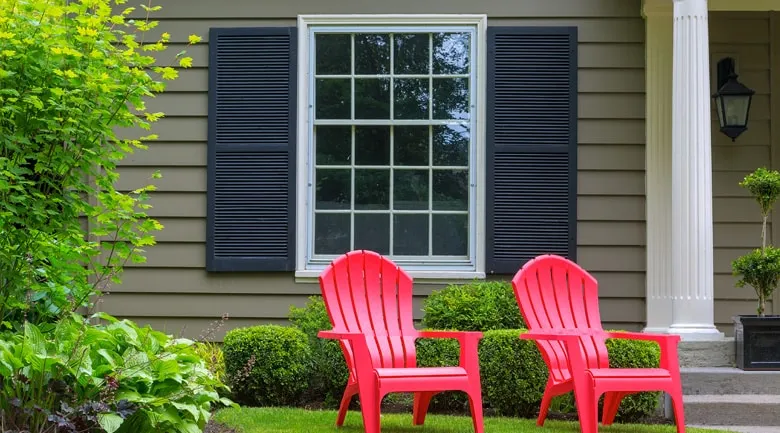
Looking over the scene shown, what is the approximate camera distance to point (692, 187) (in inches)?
212

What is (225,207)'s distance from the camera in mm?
6203

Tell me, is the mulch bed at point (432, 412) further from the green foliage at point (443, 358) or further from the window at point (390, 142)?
the window at point (390, 142)

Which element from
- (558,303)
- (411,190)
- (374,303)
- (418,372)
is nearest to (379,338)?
(374,303)

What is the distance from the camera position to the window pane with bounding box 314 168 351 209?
245 inches

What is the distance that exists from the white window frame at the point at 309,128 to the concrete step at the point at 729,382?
4.96ft

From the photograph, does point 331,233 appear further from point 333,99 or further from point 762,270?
point 762,270

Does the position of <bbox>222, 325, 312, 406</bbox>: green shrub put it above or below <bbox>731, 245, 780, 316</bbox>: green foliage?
below

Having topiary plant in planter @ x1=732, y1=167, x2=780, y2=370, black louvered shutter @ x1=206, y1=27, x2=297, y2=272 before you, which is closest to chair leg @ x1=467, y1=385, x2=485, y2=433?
topiary plant in planter @ x1=732, y1=167, x2=780, y2=370

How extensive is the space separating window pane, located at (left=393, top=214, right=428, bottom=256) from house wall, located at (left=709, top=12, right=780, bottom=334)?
1.87 metres

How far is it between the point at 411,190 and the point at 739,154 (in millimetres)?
2125

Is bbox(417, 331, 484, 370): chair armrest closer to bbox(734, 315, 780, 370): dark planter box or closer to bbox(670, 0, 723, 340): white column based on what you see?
bbox(670, 0, 723, 340): white column

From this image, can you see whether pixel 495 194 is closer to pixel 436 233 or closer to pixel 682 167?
pixel 436 233

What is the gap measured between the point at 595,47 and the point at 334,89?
66.6 inches

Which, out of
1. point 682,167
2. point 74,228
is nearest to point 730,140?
point 682,167
